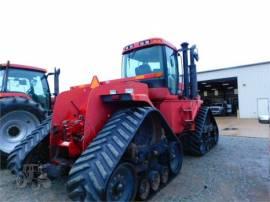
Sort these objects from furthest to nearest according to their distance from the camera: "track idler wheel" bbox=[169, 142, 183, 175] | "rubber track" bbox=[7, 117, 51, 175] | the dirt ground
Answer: "track idler wheel" bbox=[169, 142, 183, 175] → "rubber track" bbox=[7, 117, 51, 175] → the dirt ground

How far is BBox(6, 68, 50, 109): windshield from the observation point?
17.8 feet

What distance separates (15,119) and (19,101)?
414mm

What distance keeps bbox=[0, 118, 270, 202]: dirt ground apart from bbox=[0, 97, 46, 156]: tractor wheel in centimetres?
61

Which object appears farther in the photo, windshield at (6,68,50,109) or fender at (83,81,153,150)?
windshield at (6,68,50,109)

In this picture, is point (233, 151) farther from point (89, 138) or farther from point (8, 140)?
point (8, 140)

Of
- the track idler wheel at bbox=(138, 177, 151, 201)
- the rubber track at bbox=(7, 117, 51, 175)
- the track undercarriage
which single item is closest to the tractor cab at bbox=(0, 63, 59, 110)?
the rubber track at bbox=(7, 117, 51, 175)

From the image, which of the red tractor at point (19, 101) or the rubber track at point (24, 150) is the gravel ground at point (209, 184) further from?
the red tractor at point (19, 101)

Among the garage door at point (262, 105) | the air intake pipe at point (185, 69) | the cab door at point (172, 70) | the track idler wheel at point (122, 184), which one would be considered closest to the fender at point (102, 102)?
the track idler wheel at point (122, 184)

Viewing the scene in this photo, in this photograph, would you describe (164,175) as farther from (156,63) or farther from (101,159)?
(156,63)

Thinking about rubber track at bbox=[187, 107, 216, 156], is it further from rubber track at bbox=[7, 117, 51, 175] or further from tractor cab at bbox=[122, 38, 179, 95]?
rubber track at bbox=[7, 117, 51, 175]

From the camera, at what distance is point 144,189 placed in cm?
314

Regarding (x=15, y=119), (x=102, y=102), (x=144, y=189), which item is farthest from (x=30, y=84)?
(x=144, y=189)

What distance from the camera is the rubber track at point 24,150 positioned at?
3.38m

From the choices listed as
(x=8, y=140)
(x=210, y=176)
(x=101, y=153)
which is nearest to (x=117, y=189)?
(x=101, y=153)
